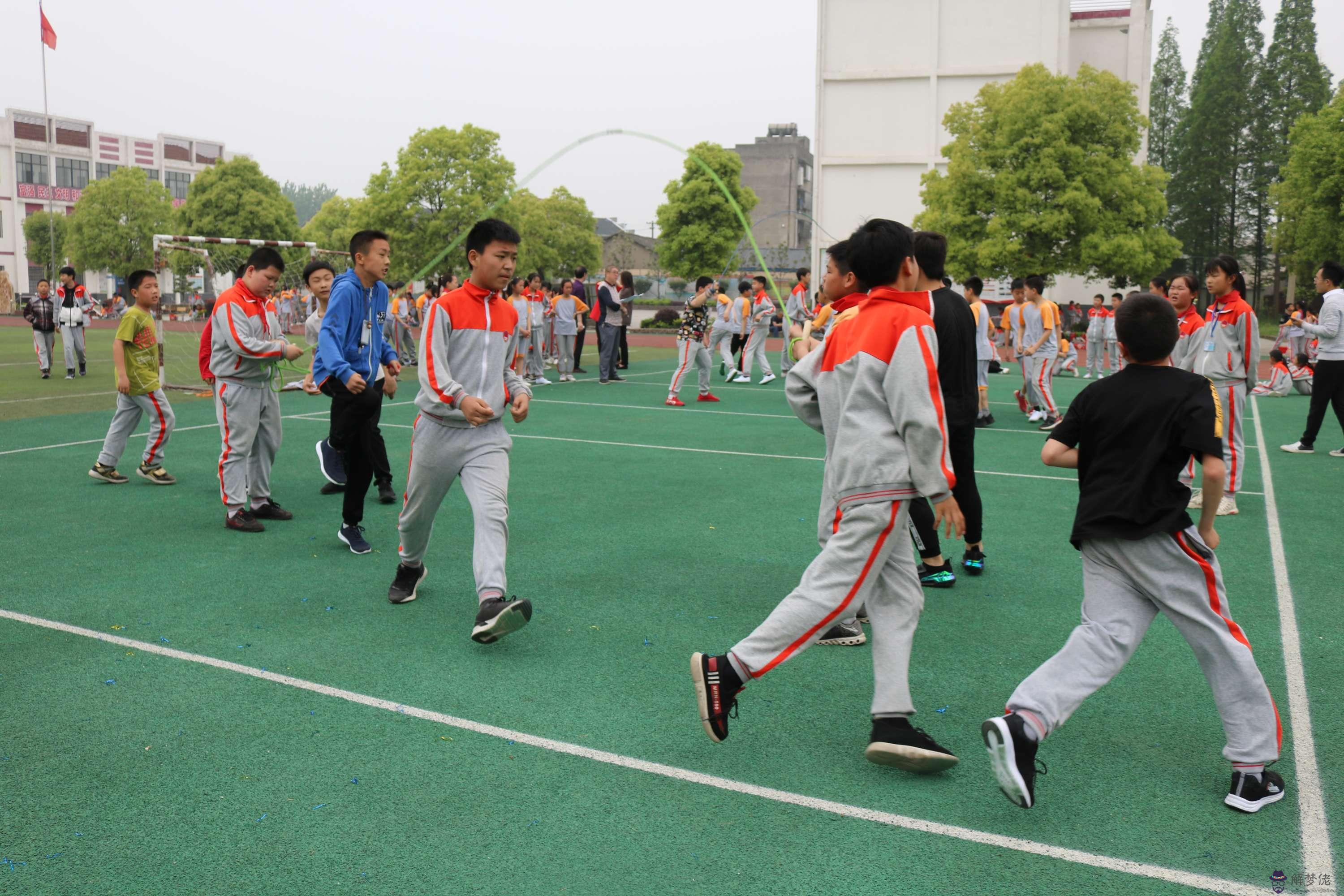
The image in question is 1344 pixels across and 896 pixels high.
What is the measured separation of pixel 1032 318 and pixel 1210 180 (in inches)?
1876

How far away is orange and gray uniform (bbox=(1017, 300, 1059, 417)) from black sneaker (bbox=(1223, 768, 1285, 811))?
35.0 ft

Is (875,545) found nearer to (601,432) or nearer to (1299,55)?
(601,432)

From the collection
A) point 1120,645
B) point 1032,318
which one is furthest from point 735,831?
point 1032,318

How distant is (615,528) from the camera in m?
7.50

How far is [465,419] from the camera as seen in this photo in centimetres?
496

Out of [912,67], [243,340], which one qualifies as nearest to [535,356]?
[243,340]

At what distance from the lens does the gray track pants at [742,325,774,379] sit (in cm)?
2014

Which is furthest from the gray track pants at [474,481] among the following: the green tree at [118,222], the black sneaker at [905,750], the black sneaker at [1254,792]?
the green tree at [118,222]

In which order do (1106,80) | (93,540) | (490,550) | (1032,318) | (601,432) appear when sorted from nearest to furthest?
(490,550), (93,540), (601,432), (1032,318), (1106,80)

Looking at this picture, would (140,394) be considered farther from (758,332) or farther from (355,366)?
(758,332)

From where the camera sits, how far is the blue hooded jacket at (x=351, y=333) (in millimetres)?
6660

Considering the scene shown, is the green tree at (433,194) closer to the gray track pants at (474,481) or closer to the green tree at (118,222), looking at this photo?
the green tree at (118,222)

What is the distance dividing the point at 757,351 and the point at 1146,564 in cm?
1731

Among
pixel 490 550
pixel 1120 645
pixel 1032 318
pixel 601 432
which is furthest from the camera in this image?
pixel 1032 318
